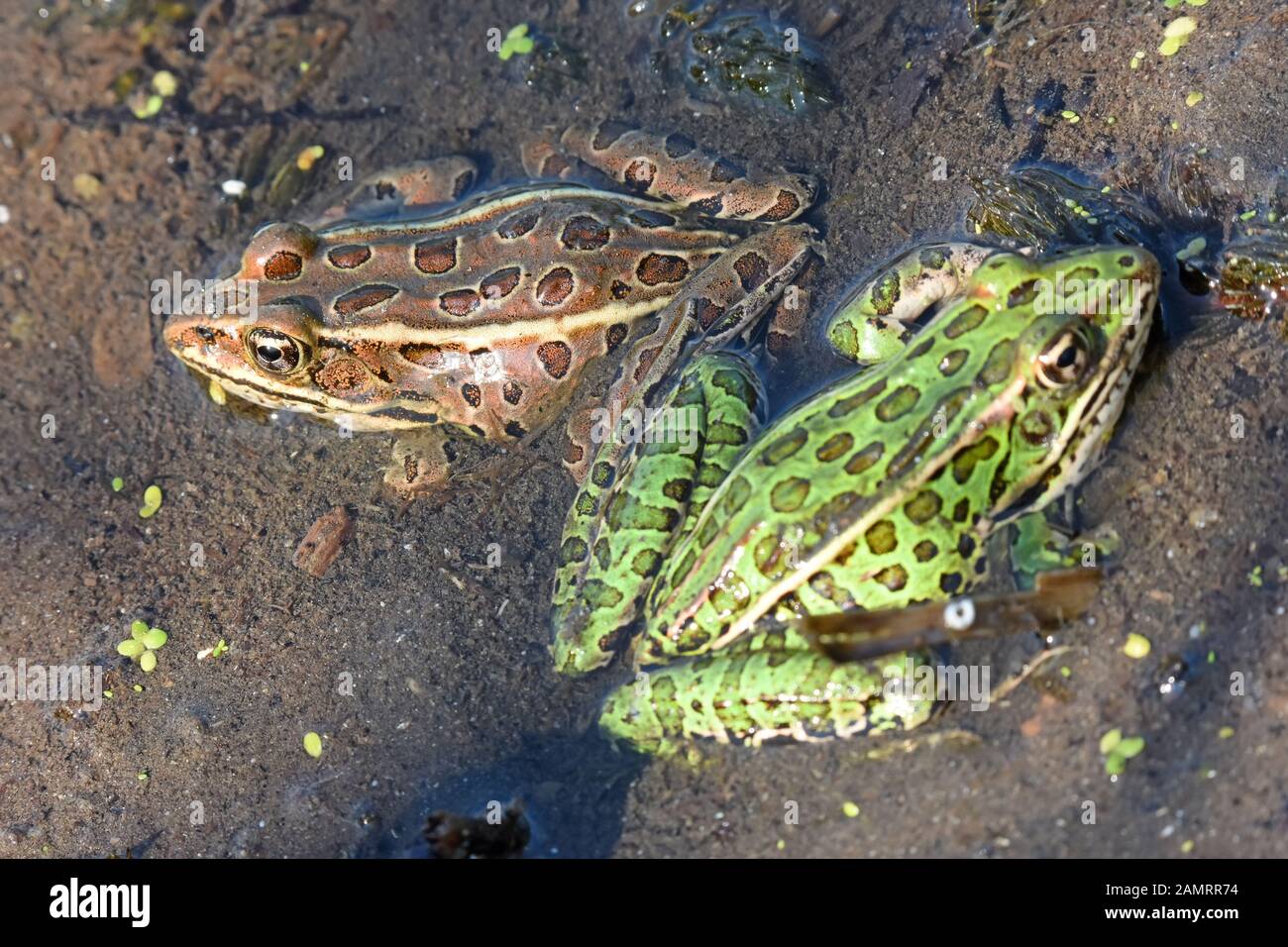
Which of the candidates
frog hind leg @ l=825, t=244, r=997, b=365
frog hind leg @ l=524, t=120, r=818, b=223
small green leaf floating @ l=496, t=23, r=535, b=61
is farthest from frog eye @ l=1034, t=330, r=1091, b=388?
small green leaf floating @ l=496, t=23, r=535, b=61

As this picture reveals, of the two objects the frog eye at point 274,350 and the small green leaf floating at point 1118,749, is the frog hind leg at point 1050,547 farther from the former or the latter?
the frog eye at point 274,350

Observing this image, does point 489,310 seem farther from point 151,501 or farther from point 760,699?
point 760,699

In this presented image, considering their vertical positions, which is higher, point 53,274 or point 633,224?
point 53,274

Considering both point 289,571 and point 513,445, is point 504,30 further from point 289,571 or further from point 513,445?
Result: point 289,571
